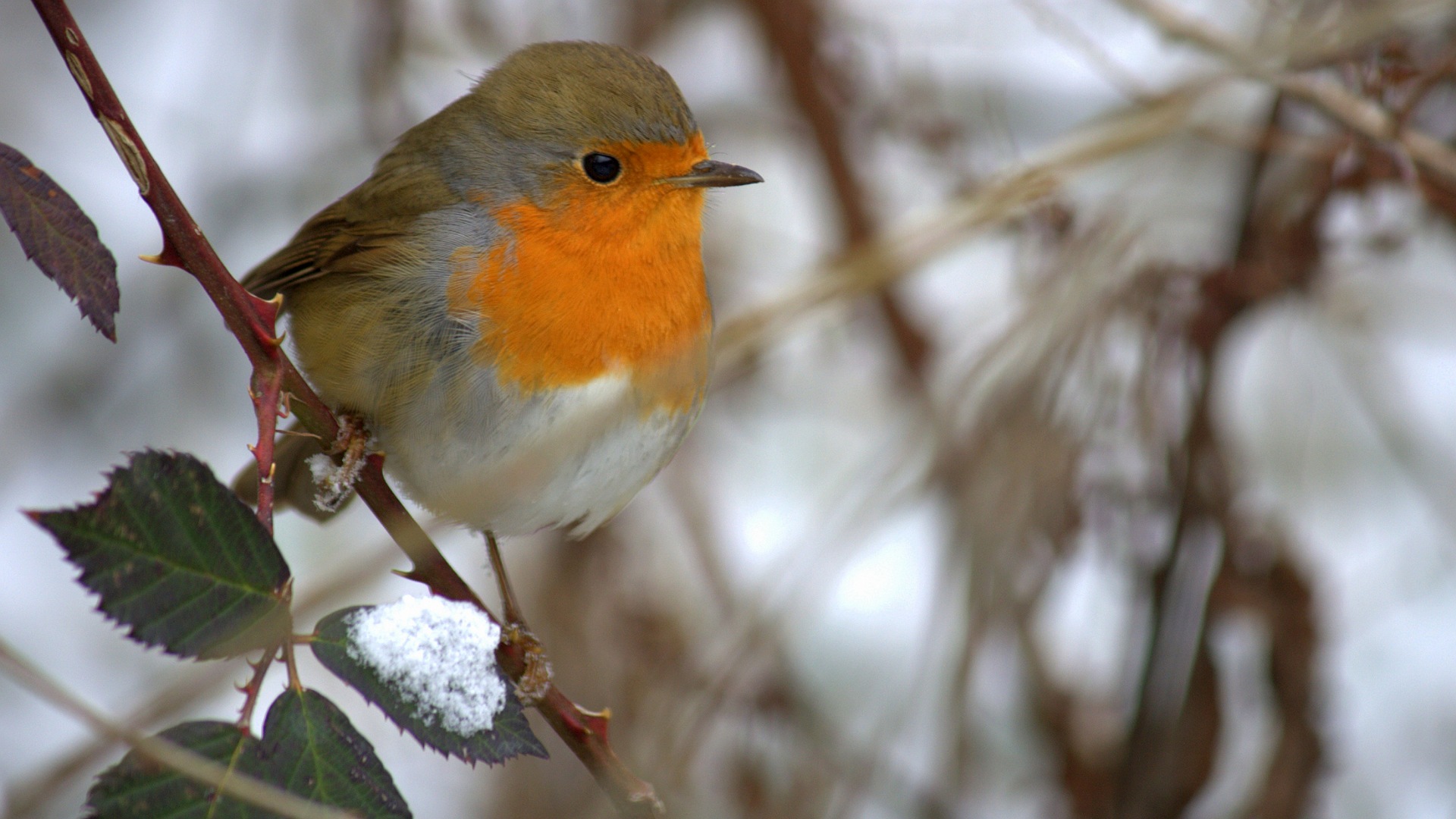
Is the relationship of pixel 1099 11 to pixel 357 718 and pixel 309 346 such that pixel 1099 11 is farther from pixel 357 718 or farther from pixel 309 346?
pixel 357 718

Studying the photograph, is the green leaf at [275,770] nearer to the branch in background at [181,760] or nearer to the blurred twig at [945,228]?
the branch in background at [181,760]

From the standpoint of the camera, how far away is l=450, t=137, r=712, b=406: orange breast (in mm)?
2115

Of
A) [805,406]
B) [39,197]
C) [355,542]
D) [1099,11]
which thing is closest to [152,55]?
[355,542]

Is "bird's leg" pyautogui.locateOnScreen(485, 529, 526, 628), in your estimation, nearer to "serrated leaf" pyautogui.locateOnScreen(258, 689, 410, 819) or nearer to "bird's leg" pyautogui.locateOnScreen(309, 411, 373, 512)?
"bird's leg" pyautogui.locateOnScreen(309, 411, 373, 512)

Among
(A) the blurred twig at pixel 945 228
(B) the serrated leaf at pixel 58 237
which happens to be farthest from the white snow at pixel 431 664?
(A) the blurred twig at pixel 945 228

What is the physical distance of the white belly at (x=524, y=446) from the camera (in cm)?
211

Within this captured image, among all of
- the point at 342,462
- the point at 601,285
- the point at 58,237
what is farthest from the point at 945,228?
the point at 58,237

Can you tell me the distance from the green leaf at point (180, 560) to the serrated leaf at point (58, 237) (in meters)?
0.16

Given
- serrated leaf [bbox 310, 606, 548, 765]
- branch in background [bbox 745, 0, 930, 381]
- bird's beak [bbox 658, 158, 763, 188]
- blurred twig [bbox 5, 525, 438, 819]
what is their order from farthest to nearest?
1. branch in background [bbox 745, 0, 930, 381]
2. blurred twig [bbox 5, 525, 438, 819]
3. bird's beak [bbox 658, 158, 763, 188]
4. serrated leaf [bbox 310, 606, 548, 765]

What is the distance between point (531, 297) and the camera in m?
2.13

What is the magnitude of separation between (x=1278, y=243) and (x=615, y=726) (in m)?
2.15

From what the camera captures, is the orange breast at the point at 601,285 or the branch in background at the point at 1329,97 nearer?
the orange breast at the point at 601,285

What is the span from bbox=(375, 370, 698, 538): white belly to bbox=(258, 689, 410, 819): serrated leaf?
894 millimetres

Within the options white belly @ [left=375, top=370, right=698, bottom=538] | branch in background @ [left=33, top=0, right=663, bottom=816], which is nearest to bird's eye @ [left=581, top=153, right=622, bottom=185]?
white belly @ [left=375, top=370, right=698, bottom=538]
